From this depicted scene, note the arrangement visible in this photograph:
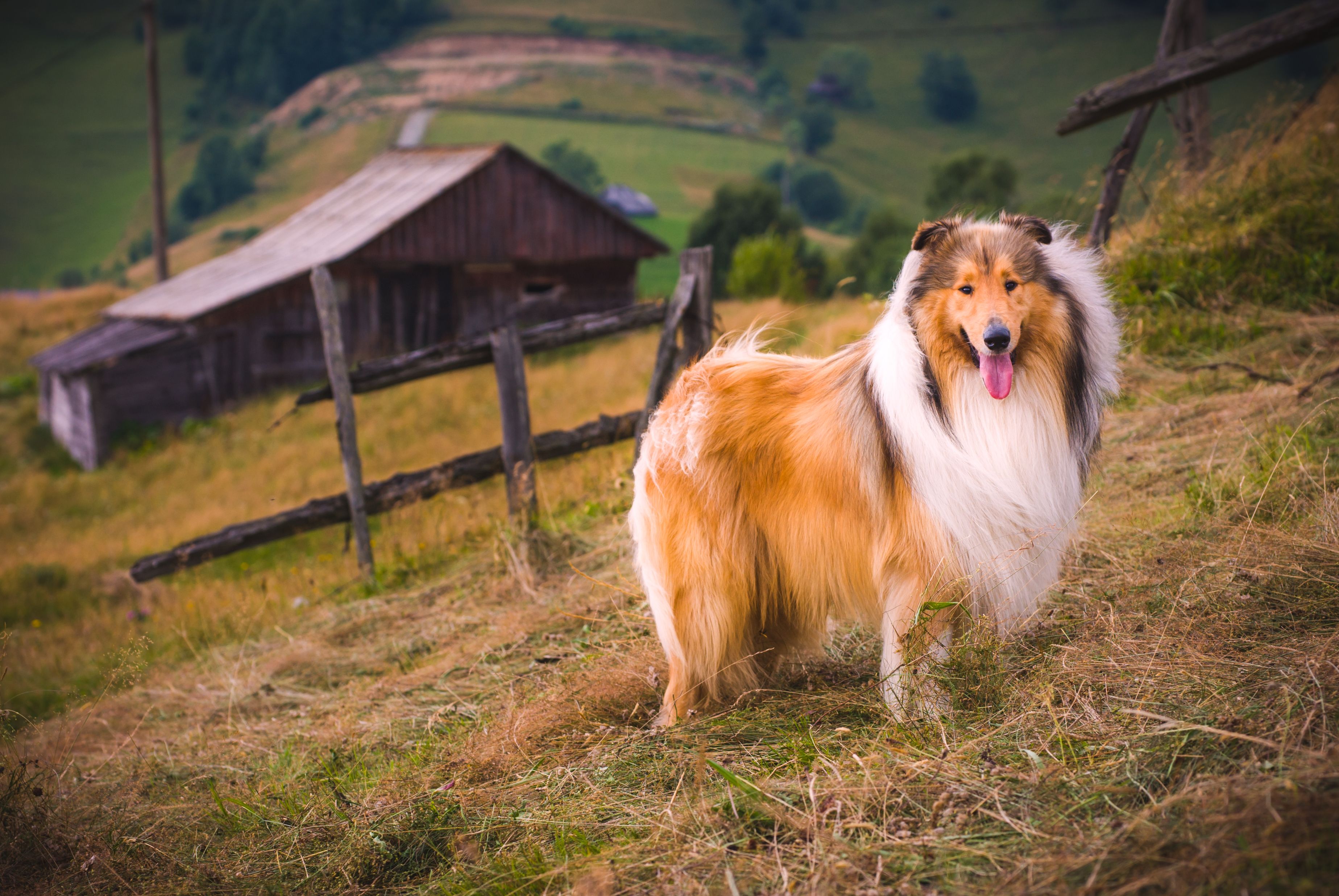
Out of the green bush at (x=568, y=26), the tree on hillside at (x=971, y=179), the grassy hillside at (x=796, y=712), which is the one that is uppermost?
the green bush at (x=568, y=26)

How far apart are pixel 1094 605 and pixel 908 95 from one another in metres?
108

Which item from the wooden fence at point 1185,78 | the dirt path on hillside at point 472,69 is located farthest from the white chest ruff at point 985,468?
the dirt path on hillside at point 472,69

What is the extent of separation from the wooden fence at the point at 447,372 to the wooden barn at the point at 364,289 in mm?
13893

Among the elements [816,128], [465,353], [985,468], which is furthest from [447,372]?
[816,128]

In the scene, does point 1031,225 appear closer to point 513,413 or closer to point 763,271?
point 513,413

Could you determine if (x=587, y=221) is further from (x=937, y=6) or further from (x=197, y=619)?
→ (x=937, y=6)

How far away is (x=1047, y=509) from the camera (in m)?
3.04

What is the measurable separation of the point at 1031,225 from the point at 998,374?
588 mm

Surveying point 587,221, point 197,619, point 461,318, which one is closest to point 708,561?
point 197,619

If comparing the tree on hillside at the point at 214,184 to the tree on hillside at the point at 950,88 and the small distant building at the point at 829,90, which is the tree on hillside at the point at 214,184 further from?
the tree on hillside at the point at 950,88

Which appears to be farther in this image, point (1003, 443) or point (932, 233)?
point (932, 233)

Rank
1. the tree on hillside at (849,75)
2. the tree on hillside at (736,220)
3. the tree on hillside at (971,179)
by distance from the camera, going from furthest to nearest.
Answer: the tree on hillside at (849,75)
the tree on hillside at (736,220)
the tree on hillside at (971,179)

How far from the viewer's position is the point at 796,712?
3.37 m

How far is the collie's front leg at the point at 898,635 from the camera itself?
3064mm
